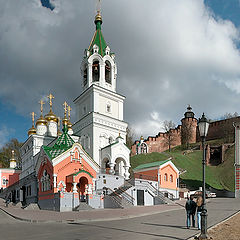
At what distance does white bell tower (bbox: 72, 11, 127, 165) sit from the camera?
30.3 metres

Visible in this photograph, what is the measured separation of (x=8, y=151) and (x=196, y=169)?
32.7 m

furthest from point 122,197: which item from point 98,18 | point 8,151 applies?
point 8,151

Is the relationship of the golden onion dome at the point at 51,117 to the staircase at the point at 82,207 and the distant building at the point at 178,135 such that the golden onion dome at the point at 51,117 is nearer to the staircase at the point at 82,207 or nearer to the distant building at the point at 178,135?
the staircase at the point at 82,207

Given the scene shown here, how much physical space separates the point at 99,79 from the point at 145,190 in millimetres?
13243

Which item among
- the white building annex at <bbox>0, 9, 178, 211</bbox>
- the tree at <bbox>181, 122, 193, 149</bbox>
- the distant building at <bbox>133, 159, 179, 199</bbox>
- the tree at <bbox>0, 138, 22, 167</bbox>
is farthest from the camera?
the tree at <bbox>181, 122, 193, 149</bbox>

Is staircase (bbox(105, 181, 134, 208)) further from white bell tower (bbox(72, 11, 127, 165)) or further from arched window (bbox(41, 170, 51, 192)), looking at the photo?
white bell tower (bbox(72, 11, 127, 165))

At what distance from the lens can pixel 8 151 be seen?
5462cm

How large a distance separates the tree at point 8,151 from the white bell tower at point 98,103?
2495 centimetres

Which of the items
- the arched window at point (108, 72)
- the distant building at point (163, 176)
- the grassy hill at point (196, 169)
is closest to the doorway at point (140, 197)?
the distant building at point (163, 176)

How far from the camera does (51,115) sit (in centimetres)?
3616

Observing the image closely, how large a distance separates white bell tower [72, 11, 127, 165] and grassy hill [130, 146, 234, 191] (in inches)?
522

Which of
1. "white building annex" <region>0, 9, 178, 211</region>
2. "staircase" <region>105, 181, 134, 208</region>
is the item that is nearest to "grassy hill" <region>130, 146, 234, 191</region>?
"white building annex" <region>0, 9, 178, 211</region>

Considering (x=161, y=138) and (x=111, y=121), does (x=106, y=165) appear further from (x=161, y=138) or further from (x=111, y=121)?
(x=161, y=138)

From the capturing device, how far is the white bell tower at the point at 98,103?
3034 centimetres
